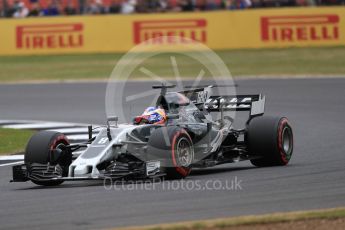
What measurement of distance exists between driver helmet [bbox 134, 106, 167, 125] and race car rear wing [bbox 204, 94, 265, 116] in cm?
151

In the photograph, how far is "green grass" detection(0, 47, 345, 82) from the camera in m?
31.3

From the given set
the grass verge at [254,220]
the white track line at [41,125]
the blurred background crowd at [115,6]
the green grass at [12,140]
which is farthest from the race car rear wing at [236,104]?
the blurred background crowd at [115,6]

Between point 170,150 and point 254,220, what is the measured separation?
3.24m

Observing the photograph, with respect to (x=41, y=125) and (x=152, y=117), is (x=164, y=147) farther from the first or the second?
(x=41, y=125)

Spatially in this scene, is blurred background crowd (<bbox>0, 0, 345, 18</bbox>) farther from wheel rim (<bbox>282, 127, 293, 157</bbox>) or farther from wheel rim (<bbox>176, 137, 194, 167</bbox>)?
wheel rim (<bbox>176, 137, 194, 167</bbox>)

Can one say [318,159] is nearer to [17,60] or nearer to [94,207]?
[94,207]

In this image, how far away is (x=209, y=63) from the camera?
36.2 m

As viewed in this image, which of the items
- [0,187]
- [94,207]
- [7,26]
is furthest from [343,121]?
[7,26]

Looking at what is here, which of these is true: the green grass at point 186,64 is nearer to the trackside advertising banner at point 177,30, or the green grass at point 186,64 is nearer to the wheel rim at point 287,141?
the trackside advertising banner at point 177,30

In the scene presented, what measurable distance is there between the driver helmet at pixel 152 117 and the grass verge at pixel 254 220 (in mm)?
4122

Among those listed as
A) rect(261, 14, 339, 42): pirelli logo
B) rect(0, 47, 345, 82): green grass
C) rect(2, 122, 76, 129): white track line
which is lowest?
rect(2, 122, 76, 129): white track line

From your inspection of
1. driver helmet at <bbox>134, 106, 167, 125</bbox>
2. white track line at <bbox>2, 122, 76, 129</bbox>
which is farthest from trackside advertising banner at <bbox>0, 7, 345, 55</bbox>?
driver helmet at <bbox>134, 106, 167, 125</bbox>

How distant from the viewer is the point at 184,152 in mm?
13289

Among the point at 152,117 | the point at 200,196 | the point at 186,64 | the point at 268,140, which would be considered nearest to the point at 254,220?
the point at 200,196
